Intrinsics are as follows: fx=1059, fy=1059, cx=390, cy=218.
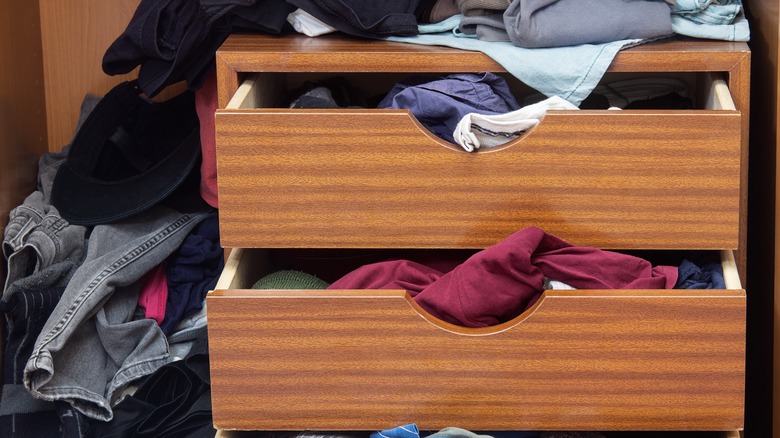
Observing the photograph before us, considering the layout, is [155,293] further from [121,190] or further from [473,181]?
[473,181]

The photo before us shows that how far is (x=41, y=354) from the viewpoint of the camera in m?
1.19

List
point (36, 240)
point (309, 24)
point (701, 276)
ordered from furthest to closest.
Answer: point (36, 240) → point (309, 24) → point (701, 276)

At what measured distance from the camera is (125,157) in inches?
56.4

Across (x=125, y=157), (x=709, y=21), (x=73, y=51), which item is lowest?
(x=125, y=157)

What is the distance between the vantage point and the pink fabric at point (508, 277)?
1.01 m

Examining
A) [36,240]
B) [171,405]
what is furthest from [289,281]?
[36,240]

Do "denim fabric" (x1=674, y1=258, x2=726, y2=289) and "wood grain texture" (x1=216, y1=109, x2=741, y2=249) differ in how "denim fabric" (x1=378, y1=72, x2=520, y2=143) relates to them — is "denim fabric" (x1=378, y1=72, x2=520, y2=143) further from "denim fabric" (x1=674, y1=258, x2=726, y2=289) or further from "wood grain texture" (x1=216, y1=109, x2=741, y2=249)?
"denim fabric" (x1=674, y1=258, x2=726, y2=289)

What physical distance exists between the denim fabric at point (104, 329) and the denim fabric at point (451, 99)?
0.38m

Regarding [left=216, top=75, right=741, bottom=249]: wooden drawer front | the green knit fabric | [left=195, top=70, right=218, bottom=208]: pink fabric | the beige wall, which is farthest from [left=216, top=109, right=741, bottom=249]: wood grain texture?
the beige wall

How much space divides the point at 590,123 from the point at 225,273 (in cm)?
40

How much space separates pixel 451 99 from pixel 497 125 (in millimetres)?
84

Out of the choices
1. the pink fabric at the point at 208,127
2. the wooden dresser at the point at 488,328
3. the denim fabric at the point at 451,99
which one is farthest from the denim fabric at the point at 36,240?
the denim fabric at the point at 451,99

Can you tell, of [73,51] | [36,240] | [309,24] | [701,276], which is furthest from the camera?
[73,51]

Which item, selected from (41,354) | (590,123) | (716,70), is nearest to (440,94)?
(590,123)
